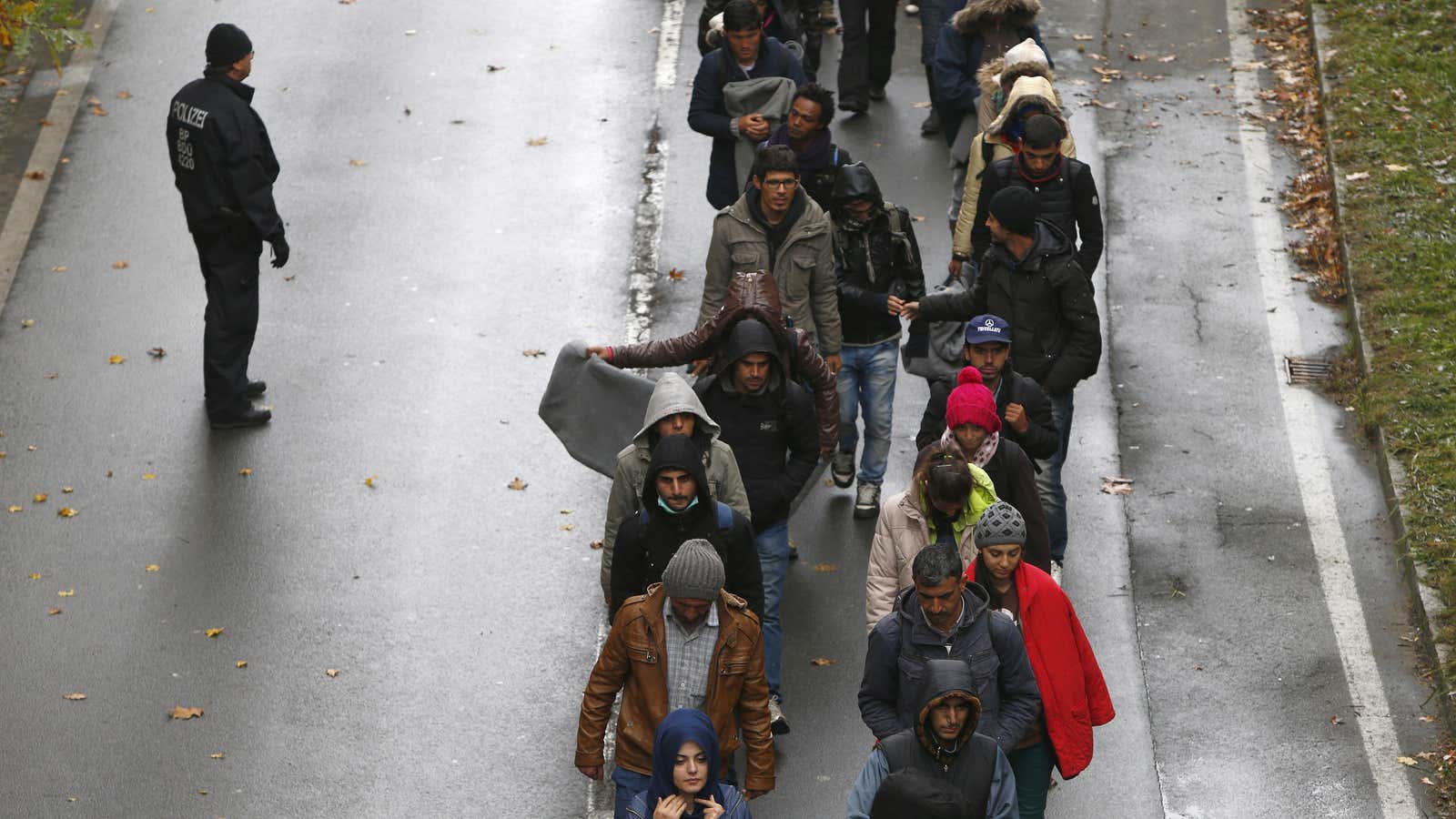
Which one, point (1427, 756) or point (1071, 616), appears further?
point (1427, 756)

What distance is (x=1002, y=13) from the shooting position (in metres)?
13.2

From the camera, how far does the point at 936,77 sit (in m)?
13.9

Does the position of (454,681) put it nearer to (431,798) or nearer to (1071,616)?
(431,798)

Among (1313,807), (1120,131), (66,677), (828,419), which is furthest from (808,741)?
(1120,131)

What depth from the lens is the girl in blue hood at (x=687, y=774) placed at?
6680 mm

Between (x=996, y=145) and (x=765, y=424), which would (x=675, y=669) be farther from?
(x=996, y=145)

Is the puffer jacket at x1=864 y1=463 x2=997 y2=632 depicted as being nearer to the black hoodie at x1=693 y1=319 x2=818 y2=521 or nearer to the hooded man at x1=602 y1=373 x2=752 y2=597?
the hooded man at x1=602 y1=373 x2=752 y2=597

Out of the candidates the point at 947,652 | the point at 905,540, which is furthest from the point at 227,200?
the point at 947,652

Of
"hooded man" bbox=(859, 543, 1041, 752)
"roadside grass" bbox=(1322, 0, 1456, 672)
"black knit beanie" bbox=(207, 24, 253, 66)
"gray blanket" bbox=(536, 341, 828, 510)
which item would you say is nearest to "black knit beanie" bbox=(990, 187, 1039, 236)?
"gray blanket" bbox=(536, 341, 828, 510)

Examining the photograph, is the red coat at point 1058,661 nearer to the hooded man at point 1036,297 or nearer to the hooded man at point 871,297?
the hooded man at point 1036,297

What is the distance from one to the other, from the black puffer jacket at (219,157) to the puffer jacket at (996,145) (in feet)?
13.8

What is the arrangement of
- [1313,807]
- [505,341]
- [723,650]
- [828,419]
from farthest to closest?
[505,341] → [828,419] → [1313,807] → [723,650]

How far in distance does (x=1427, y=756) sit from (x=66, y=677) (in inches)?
269

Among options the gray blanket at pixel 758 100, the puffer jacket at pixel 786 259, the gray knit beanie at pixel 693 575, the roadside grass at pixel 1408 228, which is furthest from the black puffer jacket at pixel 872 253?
the gray knit beanie at pixel 693 575
